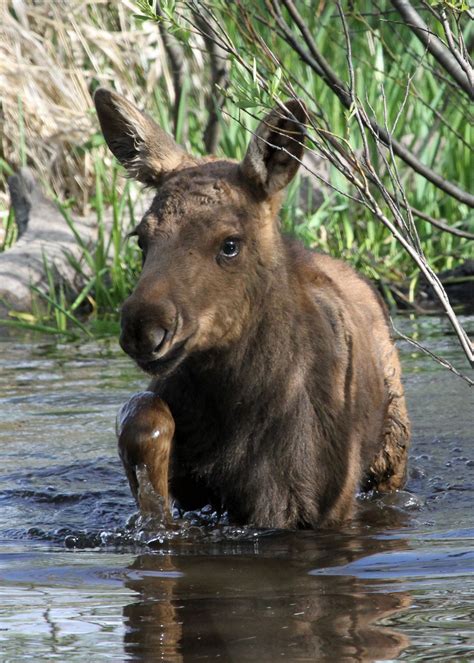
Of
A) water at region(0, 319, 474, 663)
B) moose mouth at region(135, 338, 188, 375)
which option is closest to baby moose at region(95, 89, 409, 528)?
moose mouth at region(135, 338, 188, 375)

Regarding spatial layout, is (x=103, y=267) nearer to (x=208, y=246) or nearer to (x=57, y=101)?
(x=57, y=101)

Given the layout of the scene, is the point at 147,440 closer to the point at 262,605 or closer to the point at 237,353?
the point at 237,353

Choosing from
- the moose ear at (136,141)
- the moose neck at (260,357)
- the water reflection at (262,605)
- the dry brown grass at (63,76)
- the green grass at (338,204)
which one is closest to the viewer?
the water reflection at (262,605)

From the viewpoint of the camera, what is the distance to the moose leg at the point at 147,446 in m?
5.08

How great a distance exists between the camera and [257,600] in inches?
168

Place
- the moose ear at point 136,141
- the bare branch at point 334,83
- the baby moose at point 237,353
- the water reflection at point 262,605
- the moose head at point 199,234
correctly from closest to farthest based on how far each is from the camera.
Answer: the water reflection at point 262,605, the moose head at point 199,234, the baby moose at point 237,353, the moose ear at point 136,141, the bare branch at point 334,83

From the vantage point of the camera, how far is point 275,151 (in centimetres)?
548

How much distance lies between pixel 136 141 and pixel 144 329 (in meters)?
1.46

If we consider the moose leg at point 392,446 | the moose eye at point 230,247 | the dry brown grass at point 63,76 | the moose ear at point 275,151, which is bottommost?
the moose leg at point 392,446

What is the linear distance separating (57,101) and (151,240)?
8.61 m

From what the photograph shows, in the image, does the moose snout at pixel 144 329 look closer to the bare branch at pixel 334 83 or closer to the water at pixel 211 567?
the water at pixel 211 567

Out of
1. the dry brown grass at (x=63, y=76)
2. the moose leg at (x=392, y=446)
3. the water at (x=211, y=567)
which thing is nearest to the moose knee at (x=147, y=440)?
the water at (x=211, y=567)

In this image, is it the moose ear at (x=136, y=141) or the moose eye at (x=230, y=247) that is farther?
the moose ear at (x=136, y=141)

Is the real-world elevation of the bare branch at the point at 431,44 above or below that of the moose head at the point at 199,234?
above
